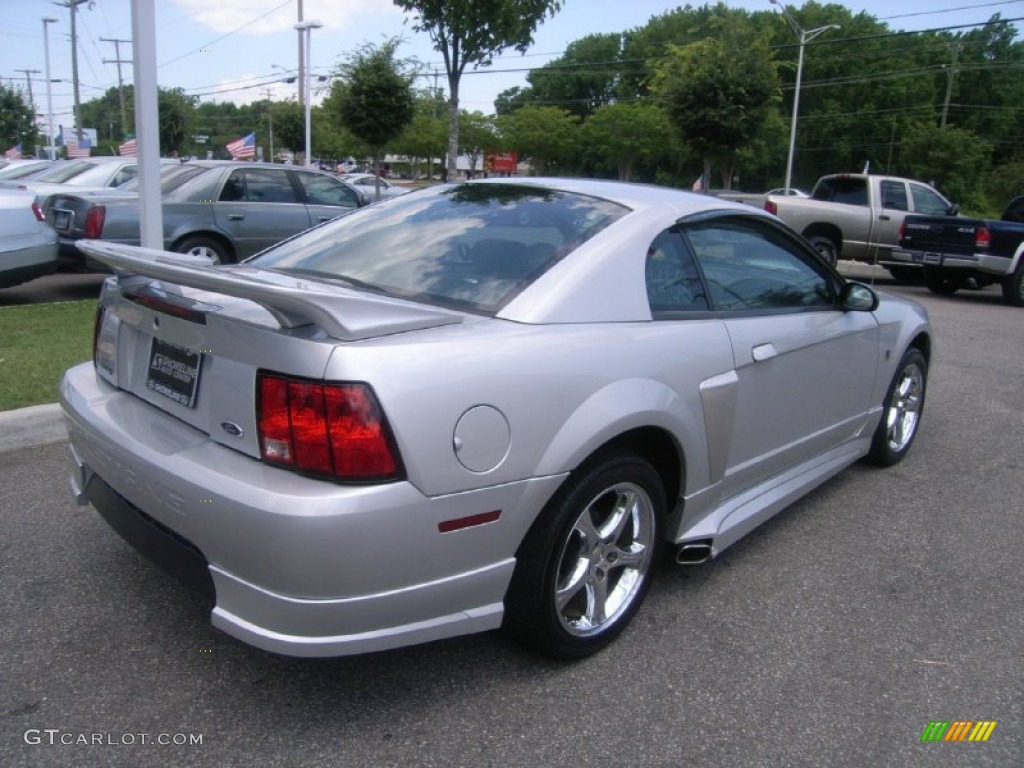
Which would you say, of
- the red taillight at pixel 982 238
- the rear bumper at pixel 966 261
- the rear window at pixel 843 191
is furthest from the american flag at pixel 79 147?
the red taillight at pixel 982 238

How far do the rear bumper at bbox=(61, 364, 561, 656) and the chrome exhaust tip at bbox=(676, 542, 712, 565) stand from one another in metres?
0.94

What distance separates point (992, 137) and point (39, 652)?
78.0 meters

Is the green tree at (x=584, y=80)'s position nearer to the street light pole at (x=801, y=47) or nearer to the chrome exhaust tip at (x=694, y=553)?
the street light pole at (x=801, y=47)

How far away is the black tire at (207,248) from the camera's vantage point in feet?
28.7

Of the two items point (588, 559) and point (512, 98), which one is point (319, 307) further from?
point (512, 98)

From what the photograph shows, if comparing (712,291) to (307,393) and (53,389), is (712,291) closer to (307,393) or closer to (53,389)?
(307,393)

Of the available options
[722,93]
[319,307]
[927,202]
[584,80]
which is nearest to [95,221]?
[319,307]

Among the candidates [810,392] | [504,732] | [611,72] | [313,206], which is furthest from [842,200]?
[611,72]

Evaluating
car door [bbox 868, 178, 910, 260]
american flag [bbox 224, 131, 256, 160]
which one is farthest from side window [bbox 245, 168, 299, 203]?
american flag [bbox 224, 131, 256, 160]

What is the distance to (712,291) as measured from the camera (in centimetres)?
316

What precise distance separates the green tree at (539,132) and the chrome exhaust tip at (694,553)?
5371cm

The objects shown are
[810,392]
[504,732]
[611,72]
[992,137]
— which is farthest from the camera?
[611,72]

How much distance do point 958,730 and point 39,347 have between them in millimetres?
6116

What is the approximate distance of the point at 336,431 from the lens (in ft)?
6.65
